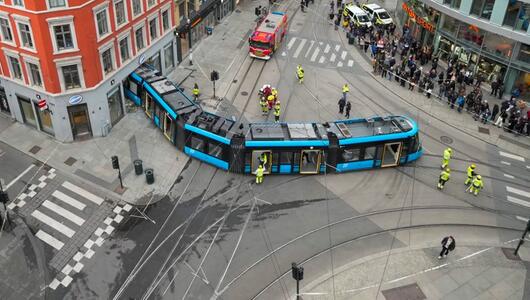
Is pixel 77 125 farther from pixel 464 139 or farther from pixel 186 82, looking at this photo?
pixel 464 139

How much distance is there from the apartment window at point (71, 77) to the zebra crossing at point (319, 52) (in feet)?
76.9

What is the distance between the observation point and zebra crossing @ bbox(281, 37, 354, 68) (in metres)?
50.9

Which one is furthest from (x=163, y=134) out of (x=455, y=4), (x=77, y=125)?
(x=455, y=4)

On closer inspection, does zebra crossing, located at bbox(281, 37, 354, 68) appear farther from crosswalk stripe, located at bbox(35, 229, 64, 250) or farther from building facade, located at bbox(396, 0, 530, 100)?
crosswalk stripe, located at bbox(35, 229, 64, 250)

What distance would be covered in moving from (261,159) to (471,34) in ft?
85.3

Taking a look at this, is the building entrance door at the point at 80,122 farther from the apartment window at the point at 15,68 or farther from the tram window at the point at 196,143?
the tram window at the point at 196,143

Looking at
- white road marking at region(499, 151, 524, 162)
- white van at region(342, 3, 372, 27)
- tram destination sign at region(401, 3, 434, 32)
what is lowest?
white road marking at region(499, 151, 524, 162)

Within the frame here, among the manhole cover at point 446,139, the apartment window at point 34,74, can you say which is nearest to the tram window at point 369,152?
the manhole cover at point 446,139

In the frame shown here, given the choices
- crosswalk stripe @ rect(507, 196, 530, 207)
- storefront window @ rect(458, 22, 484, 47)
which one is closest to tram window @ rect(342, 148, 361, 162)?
crosswalk stripe @ rect(507, 196, 530, 207)

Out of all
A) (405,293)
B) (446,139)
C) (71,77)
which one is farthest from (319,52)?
(405,293)

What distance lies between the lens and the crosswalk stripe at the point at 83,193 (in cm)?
3225

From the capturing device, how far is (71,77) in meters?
34.3

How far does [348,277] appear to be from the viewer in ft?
91.5

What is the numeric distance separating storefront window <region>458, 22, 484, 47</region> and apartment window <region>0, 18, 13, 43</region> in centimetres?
3836
